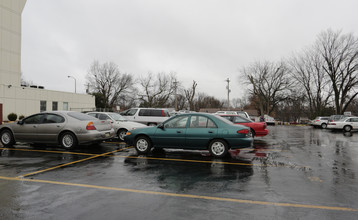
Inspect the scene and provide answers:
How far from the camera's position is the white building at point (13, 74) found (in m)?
28.2

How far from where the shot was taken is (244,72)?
177 ft

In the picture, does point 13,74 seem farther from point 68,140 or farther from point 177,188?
point 177,188

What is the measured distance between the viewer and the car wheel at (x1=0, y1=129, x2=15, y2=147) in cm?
1005

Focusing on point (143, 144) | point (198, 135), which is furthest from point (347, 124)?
point (143, 144)

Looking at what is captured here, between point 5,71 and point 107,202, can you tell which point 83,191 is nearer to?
point 107,202

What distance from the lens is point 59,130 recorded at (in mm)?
9375

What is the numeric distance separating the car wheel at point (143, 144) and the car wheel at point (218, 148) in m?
2.14

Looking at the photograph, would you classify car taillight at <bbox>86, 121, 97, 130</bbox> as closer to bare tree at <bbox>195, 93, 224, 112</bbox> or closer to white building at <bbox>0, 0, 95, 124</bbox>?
white building at <bbox>0, 0, 95, 124</bbox>

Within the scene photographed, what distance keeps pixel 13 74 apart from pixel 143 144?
29.2 metres

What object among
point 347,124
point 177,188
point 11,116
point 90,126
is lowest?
point 177,188

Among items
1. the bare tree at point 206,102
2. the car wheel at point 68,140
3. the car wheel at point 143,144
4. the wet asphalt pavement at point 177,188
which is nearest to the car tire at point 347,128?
the wet asphalt pavement at point 177,188

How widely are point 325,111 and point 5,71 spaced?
50.1 meters

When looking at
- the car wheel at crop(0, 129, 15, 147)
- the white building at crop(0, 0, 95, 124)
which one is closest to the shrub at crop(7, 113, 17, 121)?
the white building at crop(0, 0, 95, 124)

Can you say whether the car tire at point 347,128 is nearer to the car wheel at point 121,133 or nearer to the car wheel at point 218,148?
the car wheel at point 218,148
